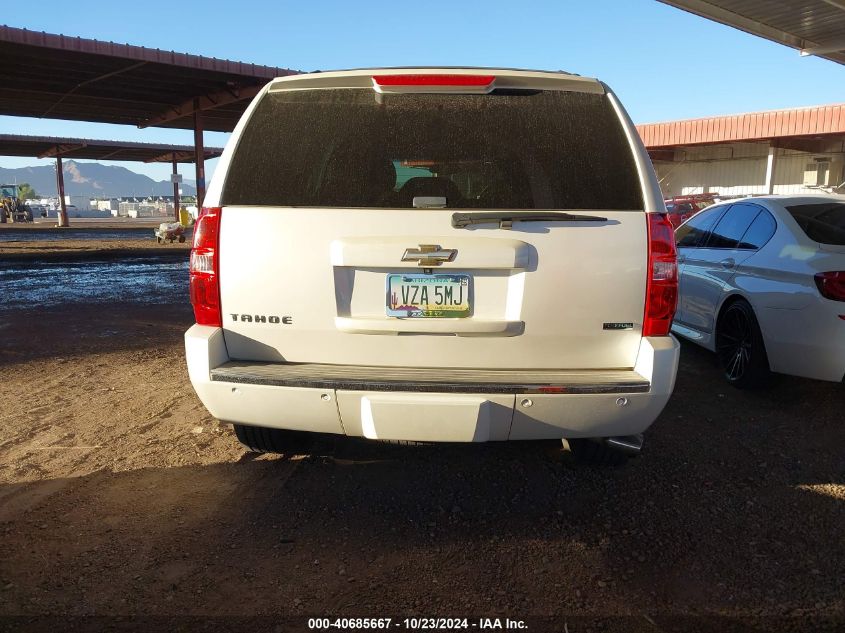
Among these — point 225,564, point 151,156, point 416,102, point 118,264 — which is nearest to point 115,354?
point 225,564

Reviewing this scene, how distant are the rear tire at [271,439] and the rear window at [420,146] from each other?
125 centimetres

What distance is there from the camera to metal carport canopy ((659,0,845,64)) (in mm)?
12586

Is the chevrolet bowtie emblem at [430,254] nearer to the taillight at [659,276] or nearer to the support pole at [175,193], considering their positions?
the taillight at [659,276]

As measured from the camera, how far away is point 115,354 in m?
6.12

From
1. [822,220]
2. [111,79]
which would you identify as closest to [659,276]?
[822,220]

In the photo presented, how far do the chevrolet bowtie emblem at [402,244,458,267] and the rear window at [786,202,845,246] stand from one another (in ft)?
10.9

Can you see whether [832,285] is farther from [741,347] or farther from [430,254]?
[430,254]

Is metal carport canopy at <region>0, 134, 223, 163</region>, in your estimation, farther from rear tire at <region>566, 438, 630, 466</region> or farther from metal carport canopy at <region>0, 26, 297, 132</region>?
rear tire at <region>566, 438, 630, 466</region>

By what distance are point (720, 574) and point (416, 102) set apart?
2.43 meters

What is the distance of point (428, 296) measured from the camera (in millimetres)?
2678

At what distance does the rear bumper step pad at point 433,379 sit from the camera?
8.50 ft

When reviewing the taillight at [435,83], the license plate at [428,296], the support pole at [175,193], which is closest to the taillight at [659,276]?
the license plate at [428,296]

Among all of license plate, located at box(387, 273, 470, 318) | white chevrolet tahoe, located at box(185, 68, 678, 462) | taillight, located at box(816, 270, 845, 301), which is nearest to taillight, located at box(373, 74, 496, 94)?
white chevrolet tahoe, located at box(185, 68, 678, 462)

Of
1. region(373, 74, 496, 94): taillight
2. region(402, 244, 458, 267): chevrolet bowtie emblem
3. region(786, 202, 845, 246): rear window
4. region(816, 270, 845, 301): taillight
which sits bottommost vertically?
region(816, 270, 845, 301): taillight
